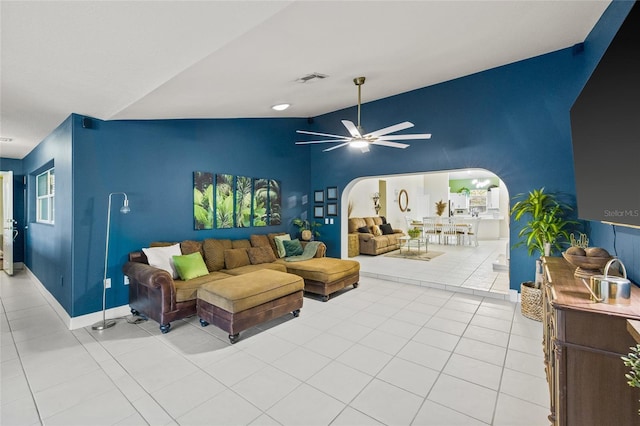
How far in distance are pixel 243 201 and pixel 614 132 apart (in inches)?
181

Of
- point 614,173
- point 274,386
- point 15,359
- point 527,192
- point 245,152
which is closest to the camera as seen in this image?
point 614,173

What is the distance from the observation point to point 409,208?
1119cm

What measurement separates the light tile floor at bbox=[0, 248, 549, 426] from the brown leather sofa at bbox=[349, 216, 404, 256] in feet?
12.9

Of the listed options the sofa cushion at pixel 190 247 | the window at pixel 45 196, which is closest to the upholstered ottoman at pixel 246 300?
the sofa cushion at pixel 190 247

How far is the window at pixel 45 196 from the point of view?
4629mm

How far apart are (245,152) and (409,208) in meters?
7.84

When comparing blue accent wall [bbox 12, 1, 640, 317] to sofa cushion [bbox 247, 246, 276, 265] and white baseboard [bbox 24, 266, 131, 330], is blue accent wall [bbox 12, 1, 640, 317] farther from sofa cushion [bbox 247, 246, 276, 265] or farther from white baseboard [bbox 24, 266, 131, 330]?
sofa cushion [bbox 247, 246, 276, 265]

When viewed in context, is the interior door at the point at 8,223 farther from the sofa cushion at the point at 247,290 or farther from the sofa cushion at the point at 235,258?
the sofa cushion at the point at 247,290

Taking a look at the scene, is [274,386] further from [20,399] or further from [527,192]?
[527,192]

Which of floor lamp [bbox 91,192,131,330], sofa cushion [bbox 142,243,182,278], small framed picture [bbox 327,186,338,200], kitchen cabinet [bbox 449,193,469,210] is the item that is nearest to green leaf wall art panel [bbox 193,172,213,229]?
sofa cushion [bbox 142,243,182,278]

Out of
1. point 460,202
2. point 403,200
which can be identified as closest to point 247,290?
point 403,200

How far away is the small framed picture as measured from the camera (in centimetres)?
613

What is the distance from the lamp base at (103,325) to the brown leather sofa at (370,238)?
5587 mm

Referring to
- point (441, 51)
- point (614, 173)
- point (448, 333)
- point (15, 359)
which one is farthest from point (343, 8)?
point (15, 359)
